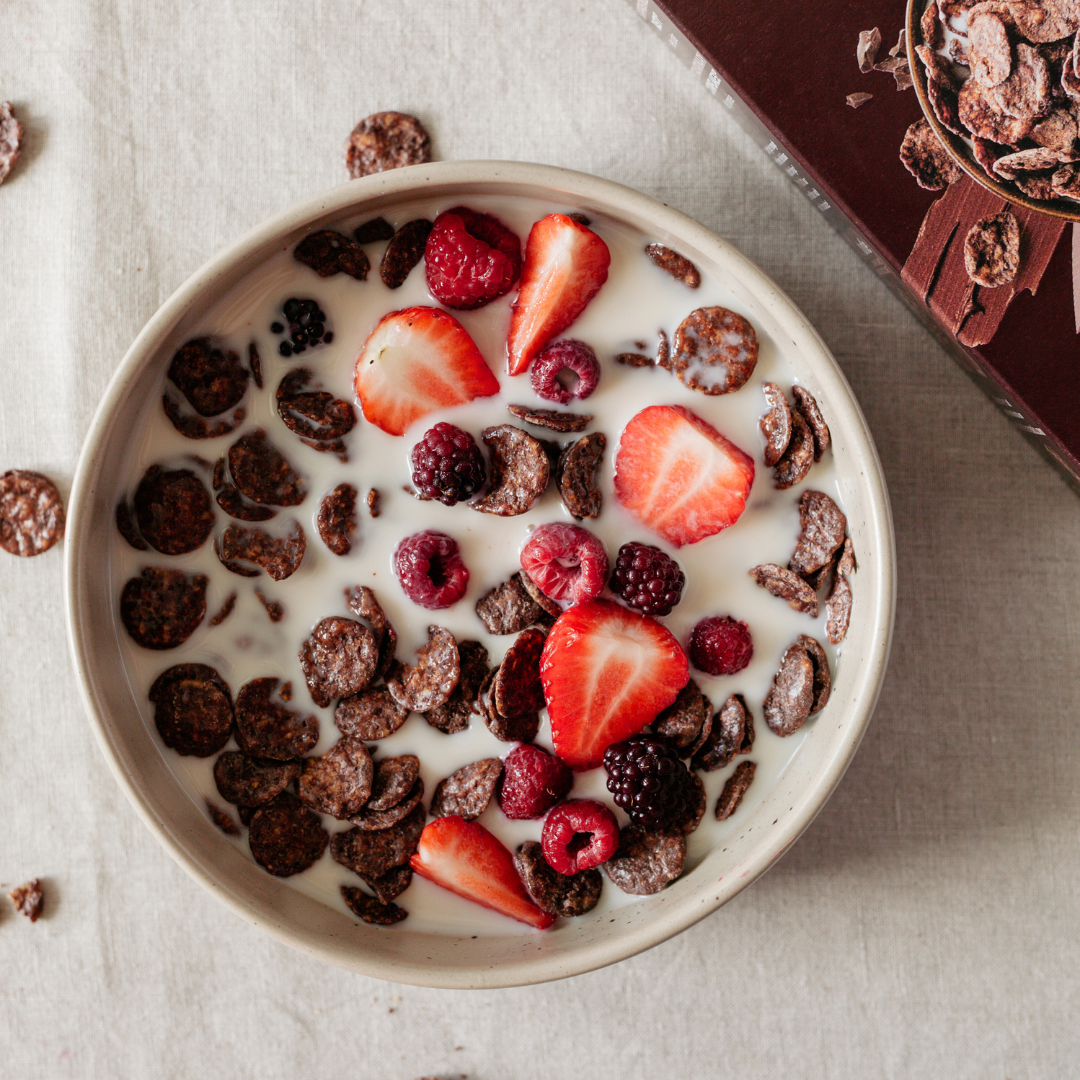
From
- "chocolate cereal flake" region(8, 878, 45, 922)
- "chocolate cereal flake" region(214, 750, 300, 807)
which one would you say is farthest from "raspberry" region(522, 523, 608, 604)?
"chocolate cereal flake" region(8, 878, 45, 922)

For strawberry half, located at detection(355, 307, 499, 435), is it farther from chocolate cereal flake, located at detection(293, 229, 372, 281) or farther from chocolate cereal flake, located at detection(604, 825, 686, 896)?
chocolate cereal flake, located at detection(604, 825, 686, 896)

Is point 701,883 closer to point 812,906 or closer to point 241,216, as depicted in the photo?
point 812,906

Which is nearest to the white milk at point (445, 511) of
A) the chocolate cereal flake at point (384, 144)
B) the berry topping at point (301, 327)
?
the berry topping at point (301, 327)

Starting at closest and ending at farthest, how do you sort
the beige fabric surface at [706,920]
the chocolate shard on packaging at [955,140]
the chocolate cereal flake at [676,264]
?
the chocolate shard on packaging at [955,140]
the chocolate cereal flake at [676,264]
the beige fabric surface at [706,920]

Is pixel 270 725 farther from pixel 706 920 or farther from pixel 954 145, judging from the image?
pixel 954 145

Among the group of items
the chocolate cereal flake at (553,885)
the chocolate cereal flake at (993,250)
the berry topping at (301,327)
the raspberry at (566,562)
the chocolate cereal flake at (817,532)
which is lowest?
the chocolate cereal flake at (553,885)

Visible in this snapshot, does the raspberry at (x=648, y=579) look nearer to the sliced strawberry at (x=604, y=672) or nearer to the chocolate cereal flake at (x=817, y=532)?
the sliced strawberry at (x=604, y=672)

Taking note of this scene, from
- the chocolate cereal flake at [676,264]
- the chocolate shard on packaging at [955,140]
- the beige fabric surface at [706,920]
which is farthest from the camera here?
the beige fabric surface at [706,920]
